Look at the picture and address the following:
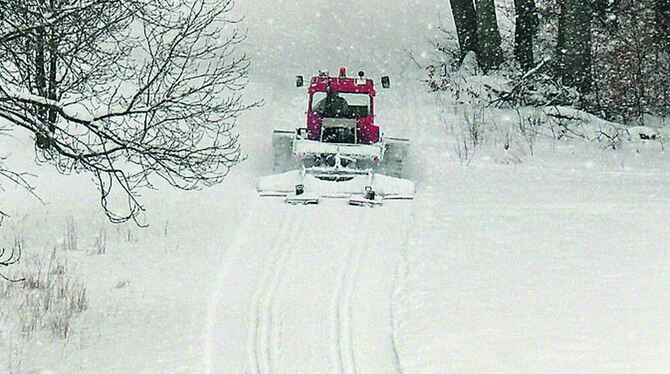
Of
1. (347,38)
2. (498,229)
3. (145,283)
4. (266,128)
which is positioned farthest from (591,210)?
(347,38)

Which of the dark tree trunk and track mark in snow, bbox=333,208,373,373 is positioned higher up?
the dark tree trunk

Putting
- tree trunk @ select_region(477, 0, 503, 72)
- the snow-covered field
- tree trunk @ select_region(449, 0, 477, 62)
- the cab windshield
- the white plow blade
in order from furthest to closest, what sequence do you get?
tree trunk @ select_region(449, 0, 477, 62) → tree trunk @ select_region(477, 0, 503, 72) → the cab windshield → the white plow blade → the snow-covered field

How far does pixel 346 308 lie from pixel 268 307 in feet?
2.64

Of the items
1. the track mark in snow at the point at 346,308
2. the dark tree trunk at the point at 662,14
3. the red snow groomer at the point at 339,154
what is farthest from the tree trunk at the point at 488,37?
the track mark in snow at the point at 346,308

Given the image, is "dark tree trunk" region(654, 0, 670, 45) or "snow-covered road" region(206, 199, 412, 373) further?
"dark tree trunk" region(654, 0, 670, 45)

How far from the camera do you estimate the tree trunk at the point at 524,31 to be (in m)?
25.0

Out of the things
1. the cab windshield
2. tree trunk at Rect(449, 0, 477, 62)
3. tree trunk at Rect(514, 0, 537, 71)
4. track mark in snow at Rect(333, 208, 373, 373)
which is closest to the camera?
track mark in snow at Rect(333, 208, 373, 373)

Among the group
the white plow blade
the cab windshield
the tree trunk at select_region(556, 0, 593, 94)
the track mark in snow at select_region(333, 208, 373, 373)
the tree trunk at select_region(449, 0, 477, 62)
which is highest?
the tree trunk at select_region(449, 0, 477, 62)

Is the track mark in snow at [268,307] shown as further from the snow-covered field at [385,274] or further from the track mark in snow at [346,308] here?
the track mark in snow at [346,308]

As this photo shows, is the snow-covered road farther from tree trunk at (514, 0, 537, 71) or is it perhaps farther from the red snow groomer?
tree trunk at (514, 0, 537, 71)

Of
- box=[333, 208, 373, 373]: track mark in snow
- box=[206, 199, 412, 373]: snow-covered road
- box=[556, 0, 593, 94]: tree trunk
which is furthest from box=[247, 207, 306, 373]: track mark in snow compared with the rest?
box=[556, 0, 593, 94]: tree trunk

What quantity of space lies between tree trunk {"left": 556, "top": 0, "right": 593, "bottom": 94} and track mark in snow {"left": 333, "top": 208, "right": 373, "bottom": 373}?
1005 centimetres

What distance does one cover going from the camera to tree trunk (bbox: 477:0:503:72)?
24594 mm

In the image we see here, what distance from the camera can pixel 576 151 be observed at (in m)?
20.1
